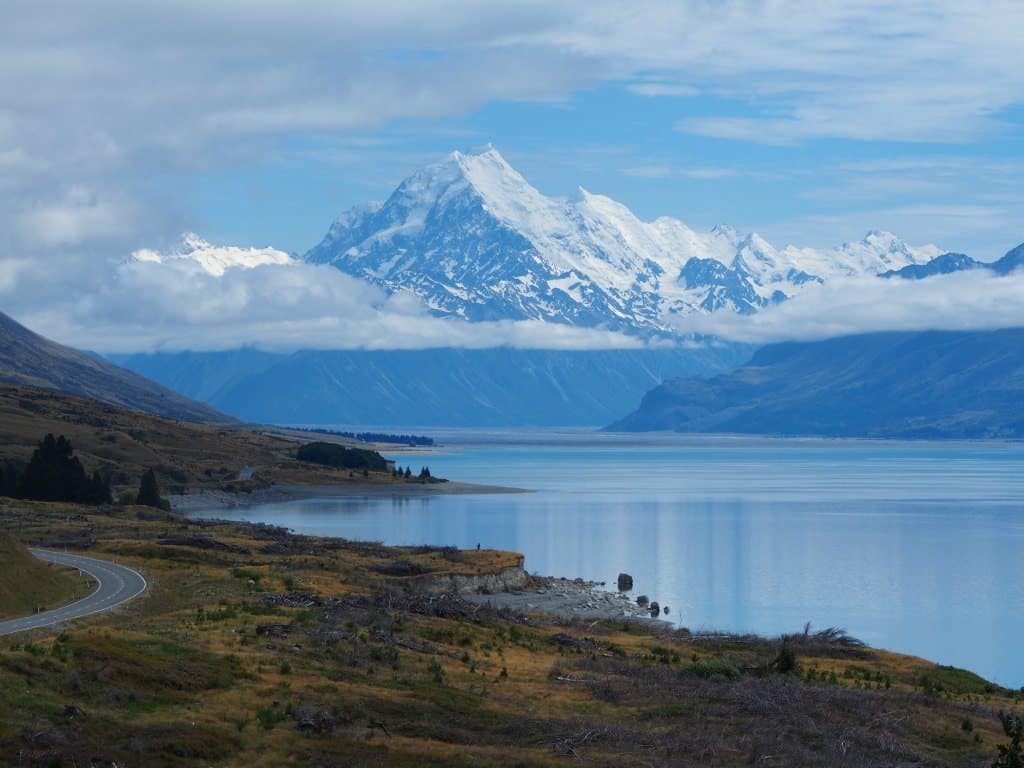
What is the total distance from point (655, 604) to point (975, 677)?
2993 cm

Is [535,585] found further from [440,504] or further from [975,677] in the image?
[440,504]

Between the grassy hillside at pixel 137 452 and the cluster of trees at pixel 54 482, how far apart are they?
37.7 metres

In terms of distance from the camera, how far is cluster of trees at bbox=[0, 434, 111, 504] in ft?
332

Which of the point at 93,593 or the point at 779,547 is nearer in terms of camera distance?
the point at 93,593

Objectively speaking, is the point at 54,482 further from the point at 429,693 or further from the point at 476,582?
the point at 429,693

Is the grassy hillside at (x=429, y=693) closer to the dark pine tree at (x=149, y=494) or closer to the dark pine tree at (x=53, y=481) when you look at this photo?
the dark pine tree at (x=53, y=481)

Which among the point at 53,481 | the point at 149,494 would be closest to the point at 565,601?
the point at 53,481

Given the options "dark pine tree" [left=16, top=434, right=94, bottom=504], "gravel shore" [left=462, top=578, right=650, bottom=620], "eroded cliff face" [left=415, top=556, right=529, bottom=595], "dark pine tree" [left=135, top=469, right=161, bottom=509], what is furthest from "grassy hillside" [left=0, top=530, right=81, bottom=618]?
"dark pine tree" [left=135, top=469, right=161, bottom=509]

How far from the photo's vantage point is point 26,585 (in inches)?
1674

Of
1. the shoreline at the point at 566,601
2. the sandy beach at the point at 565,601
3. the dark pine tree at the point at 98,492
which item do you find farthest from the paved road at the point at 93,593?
the dark pine tree at the point at 98,492

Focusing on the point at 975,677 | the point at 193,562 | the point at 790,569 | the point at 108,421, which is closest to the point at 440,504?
the point at 108,421

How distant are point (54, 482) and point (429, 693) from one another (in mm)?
74661

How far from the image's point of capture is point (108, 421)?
191 metres

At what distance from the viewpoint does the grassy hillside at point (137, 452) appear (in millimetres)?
152875
